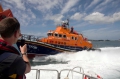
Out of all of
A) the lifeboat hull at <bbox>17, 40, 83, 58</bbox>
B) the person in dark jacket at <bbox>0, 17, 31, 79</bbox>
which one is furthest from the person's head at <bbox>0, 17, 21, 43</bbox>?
the lifeboat hull at <bbox>17, 40, 83, 58</bbox>

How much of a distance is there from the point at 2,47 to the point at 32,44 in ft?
32.2

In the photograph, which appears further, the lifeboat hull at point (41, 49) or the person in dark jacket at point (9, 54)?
the lifeboat hull at point (41, 49)

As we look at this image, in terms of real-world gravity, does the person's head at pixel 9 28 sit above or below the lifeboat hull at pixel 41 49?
above

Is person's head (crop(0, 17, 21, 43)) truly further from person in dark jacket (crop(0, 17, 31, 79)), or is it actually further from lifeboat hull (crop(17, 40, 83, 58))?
lifeboat hull (crop(17, 40, 83, 58))

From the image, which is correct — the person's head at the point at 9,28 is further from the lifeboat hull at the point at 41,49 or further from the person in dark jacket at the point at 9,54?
the lifeboat hull at the point at 41,49

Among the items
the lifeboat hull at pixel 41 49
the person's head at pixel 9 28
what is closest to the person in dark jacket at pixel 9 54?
the person's head at pixel 9 28

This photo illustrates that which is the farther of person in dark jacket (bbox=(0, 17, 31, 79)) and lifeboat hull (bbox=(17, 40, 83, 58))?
lifeboat hull (bbox=(17, 40, 83, 58))

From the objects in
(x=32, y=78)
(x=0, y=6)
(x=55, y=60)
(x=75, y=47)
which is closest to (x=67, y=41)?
(x=75, y=47)

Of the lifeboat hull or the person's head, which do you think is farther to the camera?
the lifeboat hull

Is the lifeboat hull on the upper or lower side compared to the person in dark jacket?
lower

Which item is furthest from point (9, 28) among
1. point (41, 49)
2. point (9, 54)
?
point (41, 49)

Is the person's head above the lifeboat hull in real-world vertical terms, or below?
above

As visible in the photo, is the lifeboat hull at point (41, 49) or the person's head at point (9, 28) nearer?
the person's head at point (9, 28)

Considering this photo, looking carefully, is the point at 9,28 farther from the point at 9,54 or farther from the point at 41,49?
the point at 41,49
